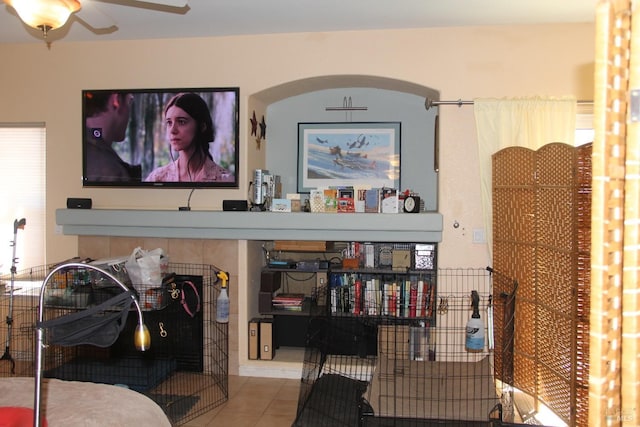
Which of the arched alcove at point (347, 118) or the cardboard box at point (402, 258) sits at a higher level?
the arched alcove at point (347, 118)

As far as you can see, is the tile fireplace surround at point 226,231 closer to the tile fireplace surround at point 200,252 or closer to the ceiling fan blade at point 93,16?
the tile fireplace surround at point 200,252

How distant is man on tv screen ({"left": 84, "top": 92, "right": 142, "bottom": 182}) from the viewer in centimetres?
465

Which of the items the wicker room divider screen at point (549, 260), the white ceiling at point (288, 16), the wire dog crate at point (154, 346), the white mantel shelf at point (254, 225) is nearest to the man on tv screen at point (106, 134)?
the white mantel shelf at point (254, 225)

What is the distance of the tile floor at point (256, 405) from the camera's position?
3719 millimetres

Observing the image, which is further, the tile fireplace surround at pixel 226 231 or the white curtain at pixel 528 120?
the tile fireplace surround at pixel 226 231

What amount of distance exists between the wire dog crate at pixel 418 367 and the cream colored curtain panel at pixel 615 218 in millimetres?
2183

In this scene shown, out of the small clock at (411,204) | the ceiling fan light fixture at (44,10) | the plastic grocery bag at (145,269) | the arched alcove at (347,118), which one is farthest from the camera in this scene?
the arched alcove at (347,118)

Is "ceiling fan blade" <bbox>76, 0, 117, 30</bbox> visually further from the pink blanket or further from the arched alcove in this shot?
the pink blanket

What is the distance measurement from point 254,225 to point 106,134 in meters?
1.55

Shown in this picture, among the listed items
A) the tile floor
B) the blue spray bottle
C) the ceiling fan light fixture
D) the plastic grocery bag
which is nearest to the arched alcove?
the plastic grocery bag

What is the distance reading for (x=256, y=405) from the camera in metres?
4.02

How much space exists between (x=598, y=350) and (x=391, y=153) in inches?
149

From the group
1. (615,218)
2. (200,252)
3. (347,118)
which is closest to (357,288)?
(200,252)

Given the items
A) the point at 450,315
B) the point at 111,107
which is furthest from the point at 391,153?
the point at 111,107
